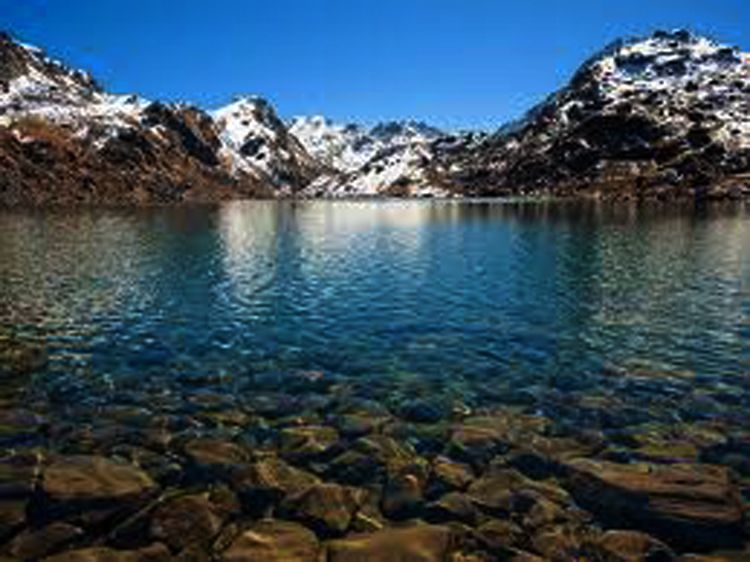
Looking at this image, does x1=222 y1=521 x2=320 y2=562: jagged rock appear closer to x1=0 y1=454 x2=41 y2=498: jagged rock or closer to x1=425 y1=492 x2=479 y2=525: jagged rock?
x1=425 y1=492 x2=479 y2=525: jagged rock

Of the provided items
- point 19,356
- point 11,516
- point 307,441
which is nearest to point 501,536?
point 307,441

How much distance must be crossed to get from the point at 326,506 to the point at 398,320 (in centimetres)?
2413

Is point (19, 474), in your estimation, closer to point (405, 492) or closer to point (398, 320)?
point (405, 492)

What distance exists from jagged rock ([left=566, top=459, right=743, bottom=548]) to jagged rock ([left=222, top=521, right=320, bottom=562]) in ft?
24.9

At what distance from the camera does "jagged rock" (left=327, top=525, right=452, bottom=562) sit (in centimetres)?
1441

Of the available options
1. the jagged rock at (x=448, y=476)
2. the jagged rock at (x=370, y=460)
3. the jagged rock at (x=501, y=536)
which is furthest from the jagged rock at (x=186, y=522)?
the jagged rock at (x=501, y=536)

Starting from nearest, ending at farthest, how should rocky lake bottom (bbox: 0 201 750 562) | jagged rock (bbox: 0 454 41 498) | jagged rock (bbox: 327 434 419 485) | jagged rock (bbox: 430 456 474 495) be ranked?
rocky lake bottom (bbox: 0 201 750 562), jagged rock (bbox: 0 454 41 498), jagged rock (bbox: 430 456 474 495), jagged rock (bbox: 327 434 419 485)

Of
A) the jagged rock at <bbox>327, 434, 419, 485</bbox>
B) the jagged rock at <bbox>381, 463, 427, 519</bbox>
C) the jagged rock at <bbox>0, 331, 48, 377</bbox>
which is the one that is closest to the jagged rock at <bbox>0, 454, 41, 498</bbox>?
the jagged rock at <bbox>327, 434, 419, 485</bbox>

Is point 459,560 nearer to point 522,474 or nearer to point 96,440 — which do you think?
point 522,474

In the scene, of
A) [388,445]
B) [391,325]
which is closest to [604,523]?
[388,445]

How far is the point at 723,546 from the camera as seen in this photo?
1507 cm

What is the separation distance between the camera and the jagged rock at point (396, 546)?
14.4 meters

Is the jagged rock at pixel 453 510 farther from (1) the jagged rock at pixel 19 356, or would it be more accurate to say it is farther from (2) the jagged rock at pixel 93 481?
(1) the jagged rock at pixel 19 356

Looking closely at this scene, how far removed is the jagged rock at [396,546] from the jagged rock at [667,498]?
4571 millimetres
